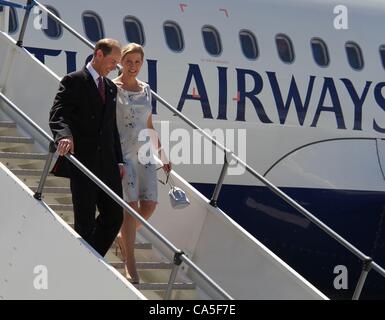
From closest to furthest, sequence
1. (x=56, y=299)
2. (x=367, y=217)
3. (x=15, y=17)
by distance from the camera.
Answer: (x=56, y=299) → (x=15, y=17) → (x=367, y=217)

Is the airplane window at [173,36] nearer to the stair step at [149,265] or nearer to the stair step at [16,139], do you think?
the stair step at [16,139]

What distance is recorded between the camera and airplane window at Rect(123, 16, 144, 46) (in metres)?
12.1

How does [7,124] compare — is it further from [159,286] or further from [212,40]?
[212,40]

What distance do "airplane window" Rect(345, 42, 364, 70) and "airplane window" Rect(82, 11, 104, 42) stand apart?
321cm

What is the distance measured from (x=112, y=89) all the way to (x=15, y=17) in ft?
12.9

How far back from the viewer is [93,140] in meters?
7.73

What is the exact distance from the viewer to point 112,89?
311 inches

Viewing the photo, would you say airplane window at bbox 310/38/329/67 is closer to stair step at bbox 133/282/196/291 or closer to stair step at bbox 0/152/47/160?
stair step at bbox 0/152/47/160

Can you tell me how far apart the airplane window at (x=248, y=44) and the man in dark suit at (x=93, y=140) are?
200 inches

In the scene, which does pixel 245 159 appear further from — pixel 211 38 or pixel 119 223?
pixel 119 223

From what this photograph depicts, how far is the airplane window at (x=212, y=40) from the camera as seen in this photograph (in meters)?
12.5

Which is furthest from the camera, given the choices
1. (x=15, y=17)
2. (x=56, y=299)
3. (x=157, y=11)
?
(x=157, y=11)

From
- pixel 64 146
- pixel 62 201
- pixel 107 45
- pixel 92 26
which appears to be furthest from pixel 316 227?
pixel 64 146

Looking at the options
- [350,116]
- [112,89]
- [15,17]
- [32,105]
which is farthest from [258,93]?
[112,89]
